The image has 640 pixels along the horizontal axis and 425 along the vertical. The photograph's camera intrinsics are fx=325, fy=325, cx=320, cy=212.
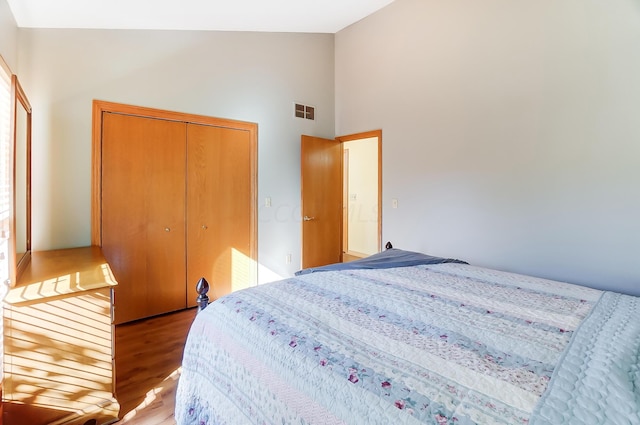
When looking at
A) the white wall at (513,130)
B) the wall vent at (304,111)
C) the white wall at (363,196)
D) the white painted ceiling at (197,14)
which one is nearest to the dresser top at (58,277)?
the white painted ceiling at (197,14)

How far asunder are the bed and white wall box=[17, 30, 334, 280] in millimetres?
2017

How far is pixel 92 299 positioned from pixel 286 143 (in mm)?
2667

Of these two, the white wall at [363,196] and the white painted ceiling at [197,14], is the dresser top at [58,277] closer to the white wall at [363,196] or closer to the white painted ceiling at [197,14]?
the white painted ceiling at [197,14]

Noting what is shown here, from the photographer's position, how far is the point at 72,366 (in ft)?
5.18

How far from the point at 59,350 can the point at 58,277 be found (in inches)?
14.7

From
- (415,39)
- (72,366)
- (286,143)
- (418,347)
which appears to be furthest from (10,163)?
(415,39)

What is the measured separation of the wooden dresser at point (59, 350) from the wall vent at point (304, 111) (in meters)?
2.79

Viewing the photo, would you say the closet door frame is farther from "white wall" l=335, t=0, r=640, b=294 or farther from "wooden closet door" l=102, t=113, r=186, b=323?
"white wall" l=335, t=0, r=640, b=294

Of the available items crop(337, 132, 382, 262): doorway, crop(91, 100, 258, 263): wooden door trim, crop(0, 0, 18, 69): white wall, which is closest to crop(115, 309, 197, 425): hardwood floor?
crop(91, 100, 258, 263): wooden door trim

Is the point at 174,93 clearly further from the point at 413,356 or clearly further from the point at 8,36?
the point at 413,356

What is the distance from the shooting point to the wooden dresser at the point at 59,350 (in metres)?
1.45

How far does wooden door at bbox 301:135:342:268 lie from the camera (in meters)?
3.86

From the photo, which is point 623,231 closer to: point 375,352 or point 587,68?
point 587,68

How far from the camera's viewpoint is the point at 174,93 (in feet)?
9.96
